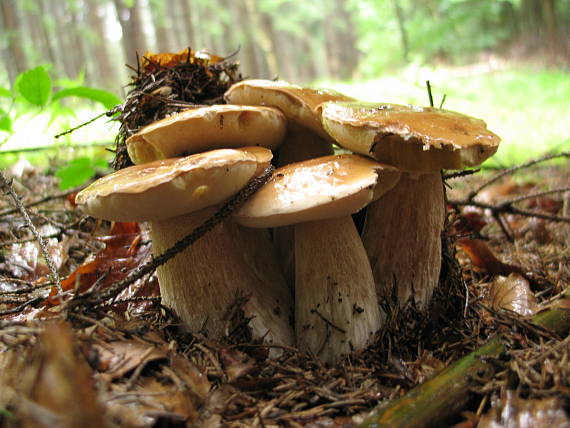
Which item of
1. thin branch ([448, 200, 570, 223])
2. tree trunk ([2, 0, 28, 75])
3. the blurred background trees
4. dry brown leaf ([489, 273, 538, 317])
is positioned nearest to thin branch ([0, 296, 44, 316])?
dry brown leaf ([489, 273, 538, 317])

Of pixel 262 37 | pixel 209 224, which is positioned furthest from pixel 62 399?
pixel 262 37

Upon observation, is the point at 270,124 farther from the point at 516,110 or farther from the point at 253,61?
the point at 253,61

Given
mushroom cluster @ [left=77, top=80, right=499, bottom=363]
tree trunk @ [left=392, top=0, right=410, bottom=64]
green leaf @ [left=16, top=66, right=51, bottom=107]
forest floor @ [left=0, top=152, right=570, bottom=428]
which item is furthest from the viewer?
tree trunk @ [left=392, top=0, right=410, bottom=64]

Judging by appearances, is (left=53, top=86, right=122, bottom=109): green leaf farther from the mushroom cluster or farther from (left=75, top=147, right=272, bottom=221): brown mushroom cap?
(left=75, top=147, right=272, bottom=221): brown mushroom cap

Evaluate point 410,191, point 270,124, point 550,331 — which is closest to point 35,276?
point 270,124

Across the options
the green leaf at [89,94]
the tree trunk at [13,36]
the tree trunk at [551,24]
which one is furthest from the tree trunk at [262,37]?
the green leaf at [89,94]

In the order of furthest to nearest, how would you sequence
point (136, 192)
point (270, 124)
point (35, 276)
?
point (35, 276), point (270, 124), point (136, 192)
